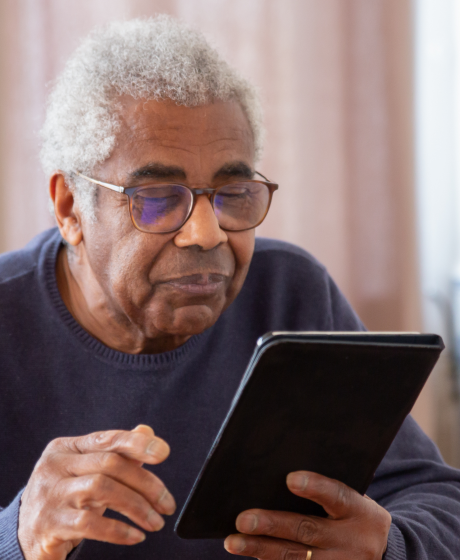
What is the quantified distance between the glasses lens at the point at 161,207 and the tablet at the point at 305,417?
0.41 metres

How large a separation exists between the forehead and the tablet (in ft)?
1.51

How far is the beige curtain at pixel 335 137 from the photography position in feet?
6.37

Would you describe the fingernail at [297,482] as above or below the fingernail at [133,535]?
above

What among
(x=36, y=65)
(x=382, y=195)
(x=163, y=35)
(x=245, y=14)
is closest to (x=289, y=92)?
(x=245, y=14)

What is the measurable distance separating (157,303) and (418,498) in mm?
592

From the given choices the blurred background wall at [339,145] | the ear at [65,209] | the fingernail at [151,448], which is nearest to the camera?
the fingernail at [151,448]

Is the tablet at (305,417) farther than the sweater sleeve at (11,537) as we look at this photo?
No

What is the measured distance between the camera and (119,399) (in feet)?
4.06

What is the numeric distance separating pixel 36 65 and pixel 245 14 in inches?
25.6

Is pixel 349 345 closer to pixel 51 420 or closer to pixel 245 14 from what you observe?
pixel 51 420

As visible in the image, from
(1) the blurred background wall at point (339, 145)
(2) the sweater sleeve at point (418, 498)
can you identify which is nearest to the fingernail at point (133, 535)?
(2) the sweater sleeve at point (418, 498)

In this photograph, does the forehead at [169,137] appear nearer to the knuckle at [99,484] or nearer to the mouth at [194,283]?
the mouth at [194,283]

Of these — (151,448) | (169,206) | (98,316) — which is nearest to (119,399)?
(98,316)

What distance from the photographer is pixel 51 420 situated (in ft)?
4.00
